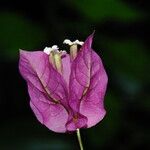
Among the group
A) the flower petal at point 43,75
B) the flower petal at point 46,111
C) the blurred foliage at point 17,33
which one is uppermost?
the blurred foliage at point 17,33

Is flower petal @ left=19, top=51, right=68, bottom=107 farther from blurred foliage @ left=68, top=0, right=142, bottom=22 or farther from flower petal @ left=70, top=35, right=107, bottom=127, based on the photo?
blurred foliage @ left=68, top=0, right=142, bottom=22

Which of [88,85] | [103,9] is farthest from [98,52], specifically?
[88,85]

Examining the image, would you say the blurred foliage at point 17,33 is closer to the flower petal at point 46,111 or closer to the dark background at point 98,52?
the dark background at point 98,52

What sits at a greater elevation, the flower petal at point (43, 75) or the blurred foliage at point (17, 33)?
the blurred foliage at point (17, 33)

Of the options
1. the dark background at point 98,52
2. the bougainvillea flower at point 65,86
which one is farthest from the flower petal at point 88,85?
the dark background at point 98,52

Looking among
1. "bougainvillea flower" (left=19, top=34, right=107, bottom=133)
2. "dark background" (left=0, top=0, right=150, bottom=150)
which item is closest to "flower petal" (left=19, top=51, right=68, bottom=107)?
"bougainvillea flower" (left=19, top=34, right=107, bottom=133)

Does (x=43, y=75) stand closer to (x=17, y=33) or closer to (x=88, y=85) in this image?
(x=88, y=85)

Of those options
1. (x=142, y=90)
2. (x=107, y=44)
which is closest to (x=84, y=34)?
(x=107, y=44)

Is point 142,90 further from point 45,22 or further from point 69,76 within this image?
point 69,76
